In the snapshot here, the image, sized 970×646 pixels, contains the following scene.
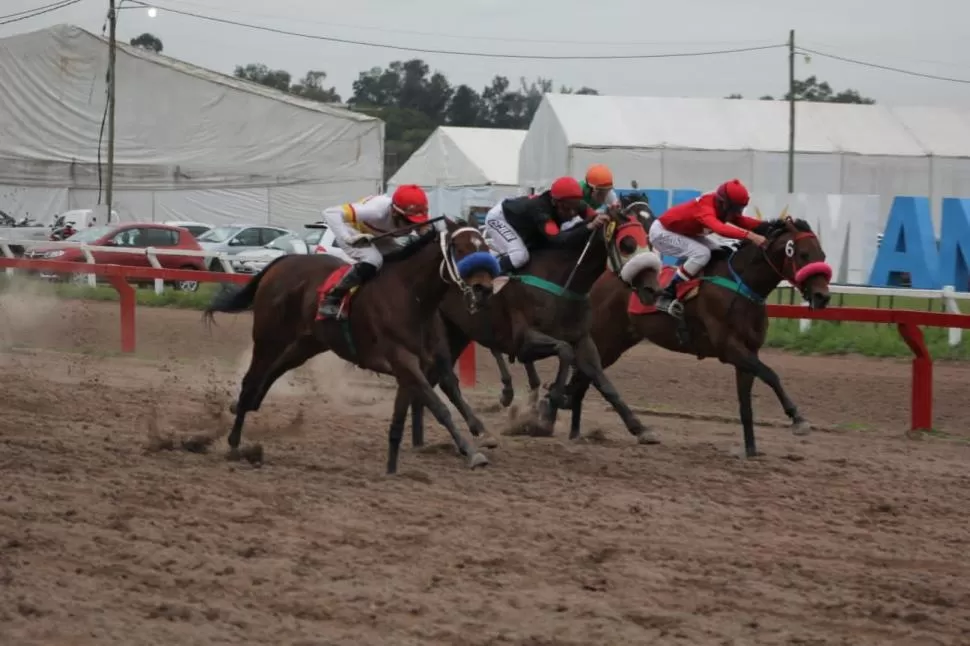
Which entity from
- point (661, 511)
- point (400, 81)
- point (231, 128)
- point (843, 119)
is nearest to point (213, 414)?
point (661, 511)

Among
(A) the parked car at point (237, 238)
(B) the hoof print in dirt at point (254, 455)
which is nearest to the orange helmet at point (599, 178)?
(B) the hoof print in dirt at point (254, 455)

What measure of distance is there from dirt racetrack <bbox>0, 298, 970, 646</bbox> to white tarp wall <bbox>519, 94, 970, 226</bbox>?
20.3 m

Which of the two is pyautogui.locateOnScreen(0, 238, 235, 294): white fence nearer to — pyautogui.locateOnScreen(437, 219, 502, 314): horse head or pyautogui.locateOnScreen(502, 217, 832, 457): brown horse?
pyautogui.locateOnScreen(502, 217, 832, 457): brown horse

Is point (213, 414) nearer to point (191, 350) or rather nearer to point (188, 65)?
point (191, 350)

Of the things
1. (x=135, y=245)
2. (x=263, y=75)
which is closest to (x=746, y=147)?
(x=135, y=245)

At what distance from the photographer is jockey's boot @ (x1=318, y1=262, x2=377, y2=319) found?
884 centimetres

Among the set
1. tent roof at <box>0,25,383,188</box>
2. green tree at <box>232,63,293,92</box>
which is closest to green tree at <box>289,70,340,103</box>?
green tree at <box>232,63,293,92</box>

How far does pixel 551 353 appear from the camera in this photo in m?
9.66

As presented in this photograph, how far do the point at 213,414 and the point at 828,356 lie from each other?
8.51m

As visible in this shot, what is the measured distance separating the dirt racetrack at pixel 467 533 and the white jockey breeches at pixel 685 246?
1.43 m

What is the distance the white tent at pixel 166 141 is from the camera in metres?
42.7

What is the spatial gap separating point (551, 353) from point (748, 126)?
2598cm

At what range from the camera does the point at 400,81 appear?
105750 mm

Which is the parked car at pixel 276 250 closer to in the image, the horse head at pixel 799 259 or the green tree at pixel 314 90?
the horse head at pixel 799 259
